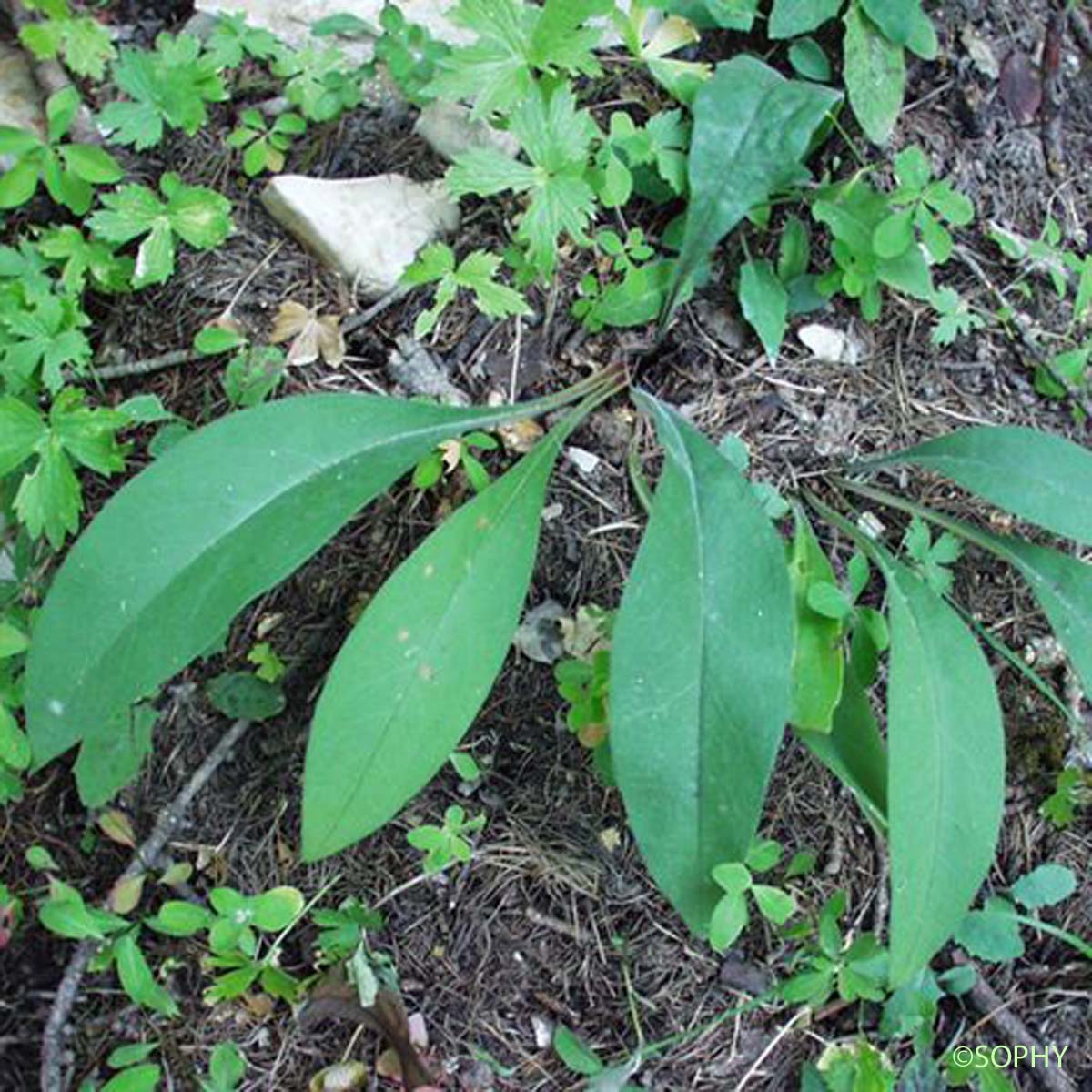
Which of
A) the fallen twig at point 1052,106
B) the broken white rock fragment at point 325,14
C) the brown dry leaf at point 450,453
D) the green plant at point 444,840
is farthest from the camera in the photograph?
the fallen twig at point 1052,106

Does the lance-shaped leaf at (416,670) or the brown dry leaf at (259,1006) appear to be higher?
the lance-shaped leaf at (416,670)

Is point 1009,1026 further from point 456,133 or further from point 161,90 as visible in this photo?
point 161,90

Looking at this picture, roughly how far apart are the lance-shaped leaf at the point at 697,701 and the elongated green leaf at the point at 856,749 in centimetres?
19

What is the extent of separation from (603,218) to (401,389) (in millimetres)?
353

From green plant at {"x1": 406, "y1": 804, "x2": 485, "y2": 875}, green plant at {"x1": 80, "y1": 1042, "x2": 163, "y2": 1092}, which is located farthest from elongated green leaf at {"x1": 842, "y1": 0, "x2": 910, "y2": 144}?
green plant at {"x1": 80, "y1": 1042, "x2": 163, "y2": 1092}

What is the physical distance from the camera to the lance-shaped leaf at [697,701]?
1158 mm

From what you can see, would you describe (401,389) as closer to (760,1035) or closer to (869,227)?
(869,227)

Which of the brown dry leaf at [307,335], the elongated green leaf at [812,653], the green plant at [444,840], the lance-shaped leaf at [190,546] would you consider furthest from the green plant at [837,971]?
the brown dry leaf at [307,335]

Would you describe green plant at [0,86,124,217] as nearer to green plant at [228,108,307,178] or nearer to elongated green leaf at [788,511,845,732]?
green plant at [228,108,307,178]

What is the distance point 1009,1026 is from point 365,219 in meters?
1.28

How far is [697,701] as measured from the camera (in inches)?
46.3

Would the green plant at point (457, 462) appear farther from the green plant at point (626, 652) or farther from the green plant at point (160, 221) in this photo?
the green plant at point (160, 221)

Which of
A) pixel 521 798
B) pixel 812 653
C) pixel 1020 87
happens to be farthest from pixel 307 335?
pixel 1020 87

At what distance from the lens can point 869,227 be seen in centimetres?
159
